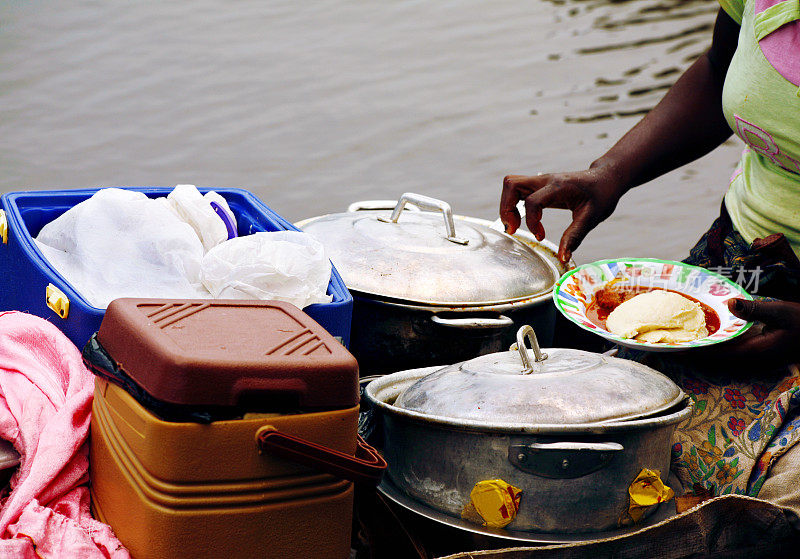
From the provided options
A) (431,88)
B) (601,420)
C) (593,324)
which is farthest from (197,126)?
(601,420)

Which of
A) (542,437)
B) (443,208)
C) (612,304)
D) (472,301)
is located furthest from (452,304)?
(542,437)

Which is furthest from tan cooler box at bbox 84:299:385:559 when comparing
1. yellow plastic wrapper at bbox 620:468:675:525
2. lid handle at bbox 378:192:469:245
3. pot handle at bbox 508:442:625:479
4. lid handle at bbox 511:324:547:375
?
lid handle at bbox 378:192:469:245

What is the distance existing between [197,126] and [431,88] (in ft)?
5.93

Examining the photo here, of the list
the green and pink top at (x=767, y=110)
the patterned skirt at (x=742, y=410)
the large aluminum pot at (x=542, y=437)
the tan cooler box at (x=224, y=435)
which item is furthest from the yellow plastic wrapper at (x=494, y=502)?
the green and pink top at (x=767, y=110)

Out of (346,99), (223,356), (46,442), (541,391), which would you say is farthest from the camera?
(346,99)

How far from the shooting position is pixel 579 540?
149 centimetres

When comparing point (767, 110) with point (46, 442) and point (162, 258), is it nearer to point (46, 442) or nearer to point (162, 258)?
point (162, 258)

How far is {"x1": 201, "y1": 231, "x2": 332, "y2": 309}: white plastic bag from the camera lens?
1.65 metres

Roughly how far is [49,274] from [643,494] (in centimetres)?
120

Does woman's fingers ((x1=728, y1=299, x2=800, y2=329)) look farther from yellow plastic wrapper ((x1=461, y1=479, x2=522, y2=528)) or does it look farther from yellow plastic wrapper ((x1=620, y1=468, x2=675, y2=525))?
yellow plastic wrapper ((x1=461, y1=479, x2=522, y2=528))

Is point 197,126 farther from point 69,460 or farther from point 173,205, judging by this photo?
point 69,460

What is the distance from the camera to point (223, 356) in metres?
1.19

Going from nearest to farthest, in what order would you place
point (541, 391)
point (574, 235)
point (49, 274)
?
point (541, 391) → point (49, 274) → point (574, 235)

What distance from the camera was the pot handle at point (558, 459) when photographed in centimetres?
141
